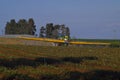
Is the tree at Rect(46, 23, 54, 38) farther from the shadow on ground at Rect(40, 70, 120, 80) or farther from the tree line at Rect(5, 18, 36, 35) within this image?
the shadow on ground at Rect(40, 70, 120, 80)

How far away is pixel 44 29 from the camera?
8894 centimetres

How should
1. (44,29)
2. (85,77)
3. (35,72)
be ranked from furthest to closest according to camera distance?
(44,29) < (35,72) < (85,77)

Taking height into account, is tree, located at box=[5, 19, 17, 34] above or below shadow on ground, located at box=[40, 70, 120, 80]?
above

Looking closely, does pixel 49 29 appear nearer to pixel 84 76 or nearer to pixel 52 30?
pixel 52 30

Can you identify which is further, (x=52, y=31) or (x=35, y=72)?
(x=52, y=31)

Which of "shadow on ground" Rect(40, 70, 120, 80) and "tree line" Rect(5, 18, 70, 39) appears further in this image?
"tree line" Rect(5, 18, 70, 39)

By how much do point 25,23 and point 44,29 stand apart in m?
12.3

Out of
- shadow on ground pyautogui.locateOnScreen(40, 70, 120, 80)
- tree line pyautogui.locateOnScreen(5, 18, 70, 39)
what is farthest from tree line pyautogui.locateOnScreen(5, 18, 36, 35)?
shadow on ground pyautogui.locateOnScreen(40, 70, 120, 80)

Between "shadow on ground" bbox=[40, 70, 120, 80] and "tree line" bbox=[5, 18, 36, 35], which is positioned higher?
"tree line" bbox=[5, 18, 36, 35]

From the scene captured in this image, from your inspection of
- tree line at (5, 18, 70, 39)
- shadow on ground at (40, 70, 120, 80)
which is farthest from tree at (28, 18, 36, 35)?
shadow on ground at (40, 70, 120, 80)

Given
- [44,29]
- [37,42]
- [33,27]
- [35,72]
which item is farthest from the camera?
[33,27]

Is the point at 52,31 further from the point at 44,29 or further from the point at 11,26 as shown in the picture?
the point at 11,26

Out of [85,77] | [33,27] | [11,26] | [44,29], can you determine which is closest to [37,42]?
[44,29]

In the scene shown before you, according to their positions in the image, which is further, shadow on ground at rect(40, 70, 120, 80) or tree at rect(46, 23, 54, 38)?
tree at rect(46, 23, 54, 38)
